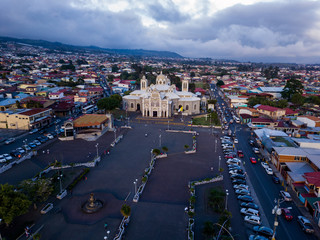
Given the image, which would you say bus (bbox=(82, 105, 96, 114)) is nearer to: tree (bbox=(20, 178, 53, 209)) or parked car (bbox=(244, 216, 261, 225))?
tree (bbox=(20, 178, 53, 209))

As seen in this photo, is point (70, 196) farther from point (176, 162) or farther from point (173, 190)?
point (176, 162)

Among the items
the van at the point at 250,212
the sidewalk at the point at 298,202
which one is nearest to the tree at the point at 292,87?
the sidewalk at the point at 298,202

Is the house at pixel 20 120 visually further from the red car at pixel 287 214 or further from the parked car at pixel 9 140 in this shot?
the red car at pixel 287 214

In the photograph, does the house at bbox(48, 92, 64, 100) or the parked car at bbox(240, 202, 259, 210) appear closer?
the parked car at bbox(240, 202, 259, 210)

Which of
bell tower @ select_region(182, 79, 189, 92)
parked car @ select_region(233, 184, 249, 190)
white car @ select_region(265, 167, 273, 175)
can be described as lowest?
parked car @ select_region(233, 184, 249, 190)

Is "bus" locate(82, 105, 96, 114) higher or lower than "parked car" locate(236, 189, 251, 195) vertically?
higher

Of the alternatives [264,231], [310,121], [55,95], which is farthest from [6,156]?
[310,121]

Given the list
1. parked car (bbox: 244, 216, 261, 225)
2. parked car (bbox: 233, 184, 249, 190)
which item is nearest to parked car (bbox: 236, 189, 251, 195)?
parked car (bbox: 233, 184, 249, 190)
